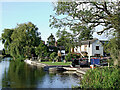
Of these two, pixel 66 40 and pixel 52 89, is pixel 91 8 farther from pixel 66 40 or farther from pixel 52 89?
pixel 52 89

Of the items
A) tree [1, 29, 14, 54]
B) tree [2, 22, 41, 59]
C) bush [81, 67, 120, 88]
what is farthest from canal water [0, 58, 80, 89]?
tree [1, 29, 14, 54]

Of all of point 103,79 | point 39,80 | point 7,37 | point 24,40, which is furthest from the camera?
point 7,37

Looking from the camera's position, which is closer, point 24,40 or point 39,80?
point 39,80

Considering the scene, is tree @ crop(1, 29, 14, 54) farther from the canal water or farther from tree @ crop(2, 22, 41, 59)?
the canal water

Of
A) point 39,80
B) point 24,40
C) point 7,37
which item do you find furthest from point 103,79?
point 7,37

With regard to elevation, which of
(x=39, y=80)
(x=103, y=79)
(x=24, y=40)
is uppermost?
(x=24, y=40)

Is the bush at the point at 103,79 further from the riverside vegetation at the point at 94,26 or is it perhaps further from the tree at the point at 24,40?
the tree at the point at 24,40

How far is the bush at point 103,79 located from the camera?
50.0 ft

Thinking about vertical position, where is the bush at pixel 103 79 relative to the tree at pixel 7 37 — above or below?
below

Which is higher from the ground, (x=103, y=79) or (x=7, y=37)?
(x=7, y=37)

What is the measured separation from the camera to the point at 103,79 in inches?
609

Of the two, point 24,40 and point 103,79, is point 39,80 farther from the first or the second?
point 24,40

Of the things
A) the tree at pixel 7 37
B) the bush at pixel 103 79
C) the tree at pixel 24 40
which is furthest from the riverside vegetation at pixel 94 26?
the tree at pixel 7 37

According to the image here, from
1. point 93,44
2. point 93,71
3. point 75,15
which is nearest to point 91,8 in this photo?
point 75,15
